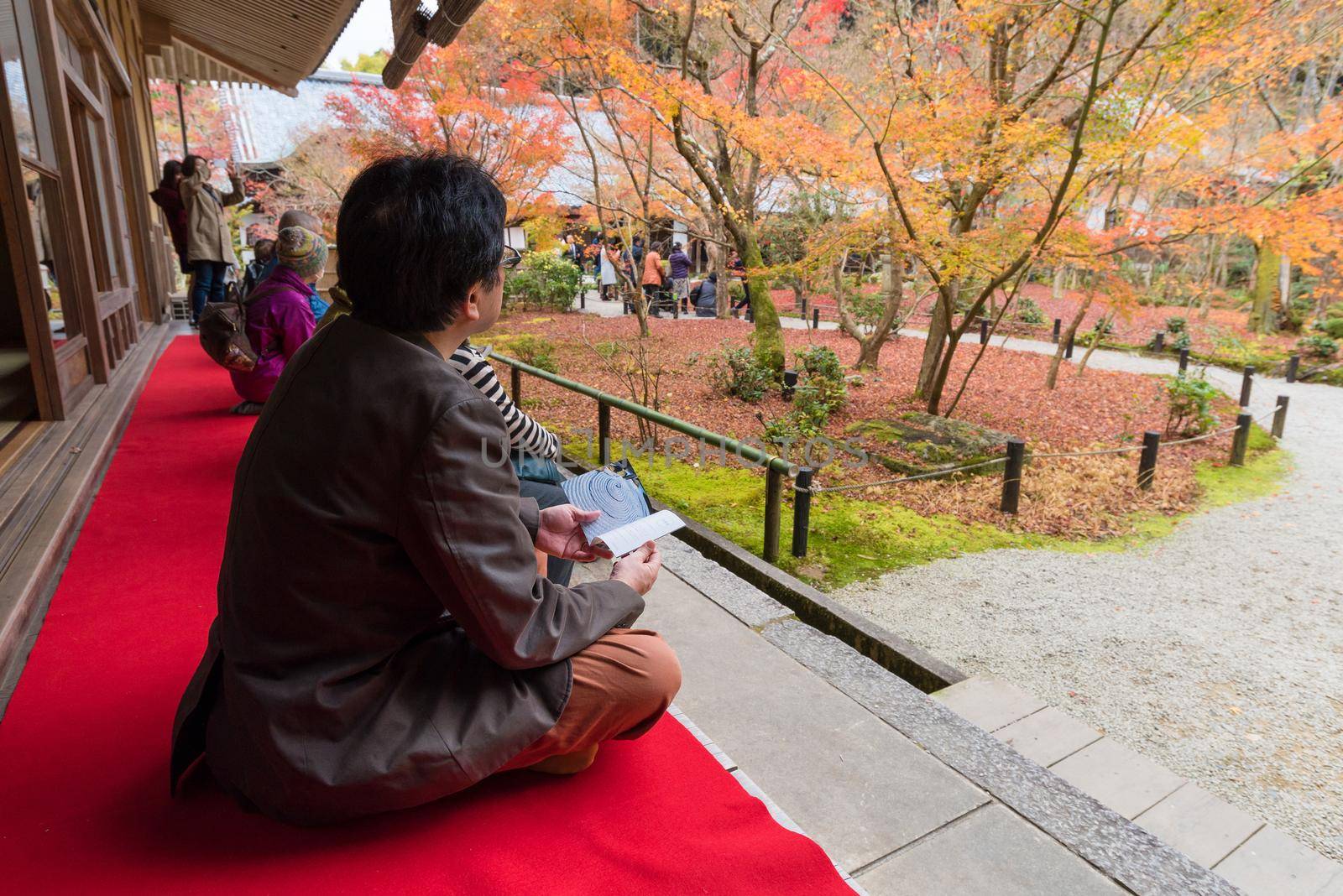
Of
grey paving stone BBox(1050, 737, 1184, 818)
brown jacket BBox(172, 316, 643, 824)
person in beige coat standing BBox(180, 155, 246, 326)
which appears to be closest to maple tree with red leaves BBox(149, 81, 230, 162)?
person in beige coat standing BBox(180, 155, 246, 326)

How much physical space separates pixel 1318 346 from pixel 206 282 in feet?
56.5

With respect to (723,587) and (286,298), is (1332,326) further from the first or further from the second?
(286,298)

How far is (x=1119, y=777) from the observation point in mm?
2988

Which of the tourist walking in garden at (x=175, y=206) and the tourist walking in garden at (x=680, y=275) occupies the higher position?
the tourist walking in garden at (x=175, y=206)

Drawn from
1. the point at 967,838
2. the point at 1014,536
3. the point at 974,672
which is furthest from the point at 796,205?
the point at 967,838

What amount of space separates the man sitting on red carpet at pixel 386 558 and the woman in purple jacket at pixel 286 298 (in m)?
3.31

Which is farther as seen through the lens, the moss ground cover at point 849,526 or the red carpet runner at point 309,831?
the moss ground cover at point 849,526

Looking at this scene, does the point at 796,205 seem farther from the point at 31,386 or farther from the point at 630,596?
the point at 630,596

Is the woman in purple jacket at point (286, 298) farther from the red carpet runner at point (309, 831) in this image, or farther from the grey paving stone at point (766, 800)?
the grey paving stone at point (766, 800)

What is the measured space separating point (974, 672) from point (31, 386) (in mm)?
5096

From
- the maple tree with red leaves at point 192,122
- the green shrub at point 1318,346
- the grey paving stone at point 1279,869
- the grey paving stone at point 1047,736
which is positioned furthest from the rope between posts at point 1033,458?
the maple tree with red leaves at point 192,122

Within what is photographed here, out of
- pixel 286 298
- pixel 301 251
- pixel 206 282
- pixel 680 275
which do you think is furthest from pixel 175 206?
pixel 680 275

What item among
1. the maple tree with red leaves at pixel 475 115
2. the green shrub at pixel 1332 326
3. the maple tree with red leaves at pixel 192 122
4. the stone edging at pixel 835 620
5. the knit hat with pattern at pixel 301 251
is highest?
the maple tree with red leaves at pixel 192 122

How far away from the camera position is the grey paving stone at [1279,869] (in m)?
2.42
